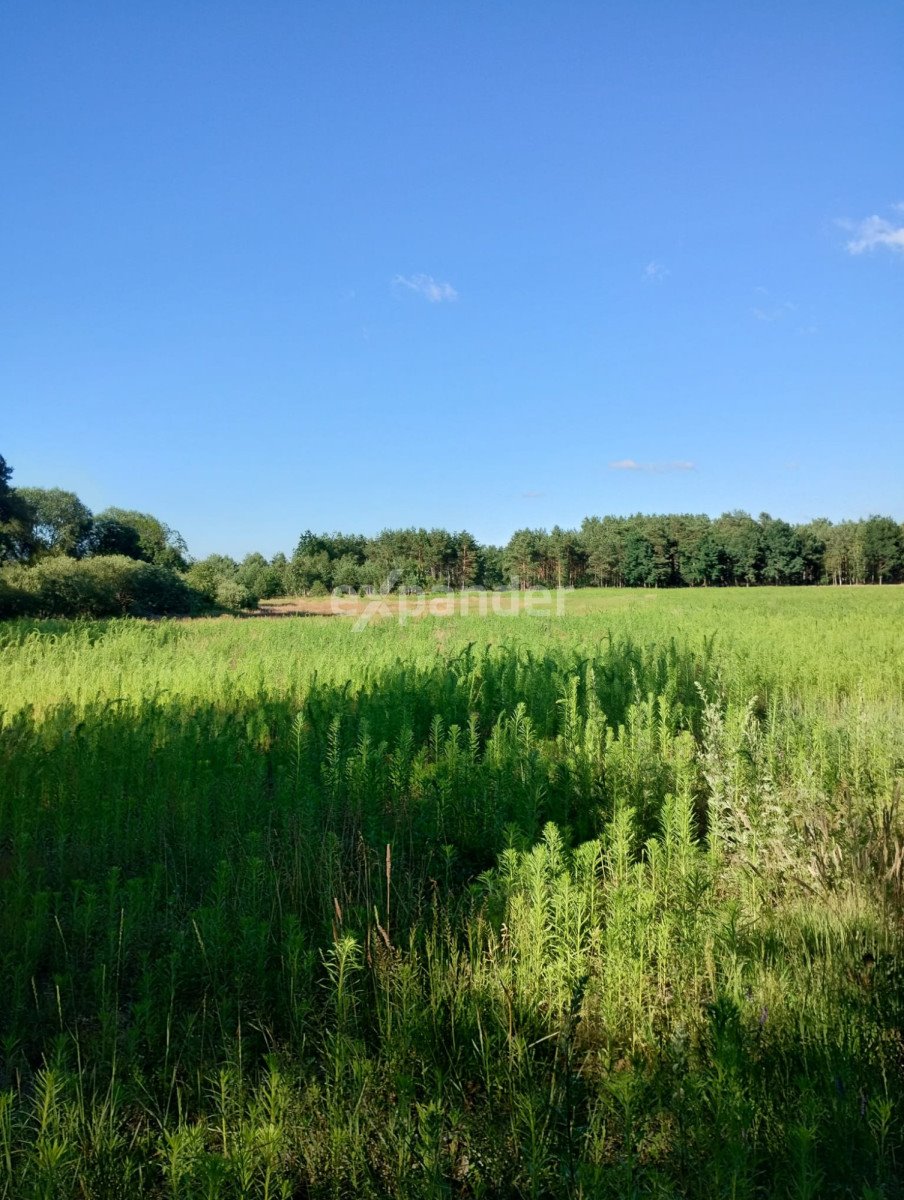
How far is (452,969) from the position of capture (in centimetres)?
237

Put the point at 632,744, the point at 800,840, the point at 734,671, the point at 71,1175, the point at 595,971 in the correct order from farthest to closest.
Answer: the point at 734,671, the point at 632,744, the point at 800,840, the point at 595,971, the point at 71,1175

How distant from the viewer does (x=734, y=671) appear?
7.55m

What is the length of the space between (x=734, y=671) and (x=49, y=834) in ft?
22.2

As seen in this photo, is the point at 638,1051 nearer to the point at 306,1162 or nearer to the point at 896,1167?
the point at 896,1167

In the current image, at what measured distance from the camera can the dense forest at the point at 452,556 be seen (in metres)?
36.0

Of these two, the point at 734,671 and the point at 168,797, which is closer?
the point at 168,797

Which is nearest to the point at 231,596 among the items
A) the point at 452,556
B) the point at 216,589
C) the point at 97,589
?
the point at 216,589

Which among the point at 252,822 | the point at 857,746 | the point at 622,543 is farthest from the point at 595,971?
the point at 622,543

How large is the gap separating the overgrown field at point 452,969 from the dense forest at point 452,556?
29317 mm

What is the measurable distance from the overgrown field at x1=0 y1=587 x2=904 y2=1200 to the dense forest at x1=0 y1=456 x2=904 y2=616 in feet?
96.2

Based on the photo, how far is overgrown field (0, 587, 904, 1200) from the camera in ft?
5.51

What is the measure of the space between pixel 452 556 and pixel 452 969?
8938 centimetres

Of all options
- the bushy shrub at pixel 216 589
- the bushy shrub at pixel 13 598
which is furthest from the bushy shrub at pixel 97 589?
the bushy shrub at pixel 216 589

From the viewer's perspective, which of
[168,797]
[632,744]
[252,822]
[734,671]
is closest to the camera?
[252,822]
